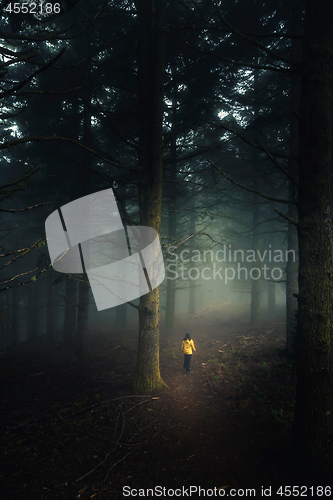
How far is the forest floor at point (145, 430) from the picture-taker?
4016 mm

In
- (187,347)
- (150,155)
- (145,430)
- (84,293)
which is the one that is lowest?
(145,430)

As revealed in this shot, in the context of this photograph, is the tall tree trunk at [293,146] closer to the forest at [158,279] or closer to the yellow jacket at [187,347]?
the forest at [158,279]

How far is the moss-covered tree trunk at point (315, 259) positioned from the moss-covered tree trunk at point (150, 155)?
13.3ft

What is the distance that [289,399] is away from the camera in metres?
6.48

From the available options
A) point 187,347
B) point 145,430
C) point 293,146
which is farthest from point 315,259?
point 293,146

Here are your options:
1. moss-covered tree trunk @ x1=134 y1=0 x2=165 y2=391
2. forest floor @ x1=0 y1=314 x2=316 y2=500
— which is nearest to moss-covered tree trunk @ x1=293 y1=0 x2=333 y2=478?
forest floor @ x1=0 y1=314 x2=316 y2=500

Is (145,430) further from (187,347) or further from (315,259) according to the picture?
(315,259)

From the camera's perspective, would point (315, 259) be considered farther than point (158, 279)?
No

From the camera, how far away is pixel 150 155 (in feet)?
23.6

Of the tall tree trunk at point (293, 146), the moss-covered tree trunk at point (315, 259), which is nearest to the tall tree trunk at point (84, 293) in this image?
the tall tree trunk at point (293, 146)

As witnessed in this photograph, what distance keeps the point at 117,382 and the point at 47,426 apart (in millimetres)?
2654

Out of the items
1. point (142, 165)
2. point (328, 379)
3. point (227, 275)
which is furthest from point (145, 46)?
point (227, 275)

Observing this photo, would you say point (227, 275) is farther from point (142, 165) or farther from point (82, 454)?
point (82, 454)

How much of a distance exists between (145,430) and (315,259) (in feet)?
17.0
